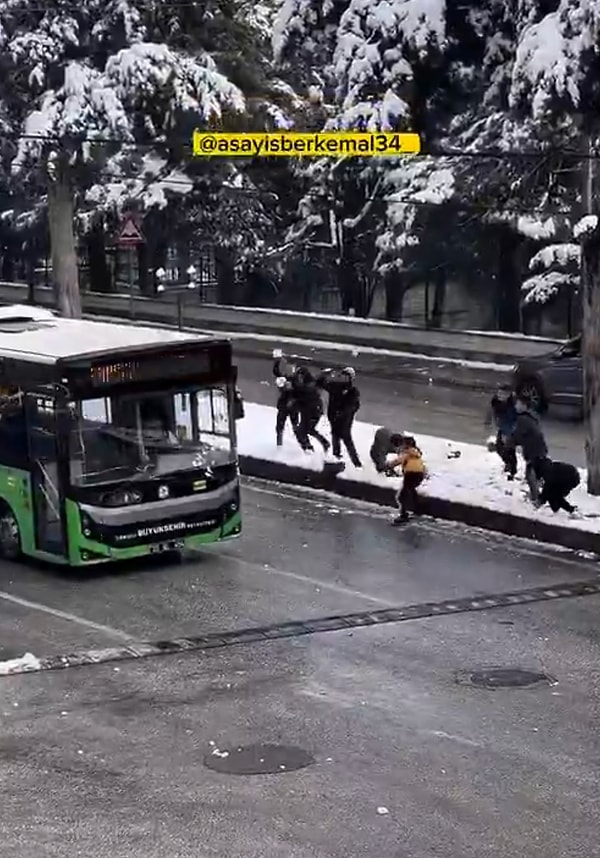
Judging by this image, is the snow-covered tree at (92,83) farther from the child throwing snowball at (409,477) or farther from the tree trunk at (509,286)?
the child throwing snowball at (409,477)

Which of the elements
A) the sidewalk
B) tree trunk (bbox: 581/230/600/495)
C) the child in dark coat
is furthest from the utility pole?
the child in dark coat

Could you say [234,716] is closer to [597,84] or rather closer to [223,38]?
[597,84]

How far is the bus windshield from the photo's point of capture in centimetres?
1767

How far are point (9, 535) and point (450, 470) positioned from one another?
676 centimetres

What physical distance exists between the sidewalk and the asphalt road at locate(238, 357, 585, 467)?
4.53 ft

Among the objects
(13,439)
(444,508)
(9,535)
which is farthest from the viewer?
(444,508)

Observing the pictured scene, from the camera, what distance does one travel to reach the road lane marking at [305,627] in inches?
583

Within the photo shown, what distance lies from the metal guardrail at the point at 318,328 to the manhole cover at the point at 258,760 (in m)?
25.8

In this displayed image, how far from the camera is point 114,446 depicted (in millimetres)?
17891

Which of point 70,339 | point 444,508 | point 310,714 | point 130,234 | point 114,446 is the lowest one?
point 444,508

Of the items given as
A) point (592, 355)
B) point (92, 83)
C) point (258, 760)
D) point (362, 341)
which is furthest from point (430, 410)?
point (258, 760)

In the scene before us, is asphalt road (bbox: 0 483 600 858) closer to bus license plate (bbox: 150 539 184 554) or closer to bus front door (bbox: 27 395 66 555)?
bus license plate (bbox: 150 539 184 554)

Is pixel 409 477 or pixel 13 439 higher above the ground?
pixel 13 439
